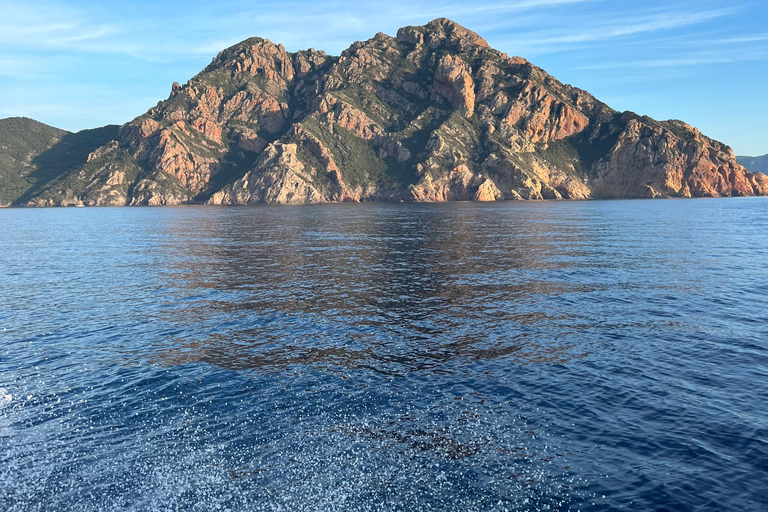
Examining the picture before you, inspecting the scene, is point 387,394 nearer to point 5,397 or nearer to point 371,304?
point 371,304

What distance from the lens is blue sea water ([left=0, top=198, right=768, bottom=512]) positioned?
12.9 meters

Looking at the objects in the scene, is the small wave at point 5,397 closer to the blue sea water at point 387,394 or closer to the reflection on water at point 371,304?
the blue sea water at point 387,394

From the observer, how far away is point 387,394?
62.7 feet

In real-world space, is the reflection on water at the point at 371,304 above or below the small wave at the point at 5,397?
above

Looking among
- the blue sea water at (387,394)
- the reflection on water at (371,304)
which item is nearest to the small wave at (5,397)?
the blue sea water at (387,394)

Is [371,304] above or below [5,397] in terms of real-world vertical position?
above

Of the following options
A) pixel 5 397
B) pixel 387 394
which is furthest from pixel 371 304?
pixel 5 397

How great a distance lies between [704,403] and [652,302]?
60.5 ft

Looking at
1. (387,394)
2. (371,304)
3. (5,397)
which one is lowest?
(5,397)

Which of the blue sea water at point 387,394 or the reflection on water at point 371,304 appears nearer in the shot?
the blue sea water at point 387,394

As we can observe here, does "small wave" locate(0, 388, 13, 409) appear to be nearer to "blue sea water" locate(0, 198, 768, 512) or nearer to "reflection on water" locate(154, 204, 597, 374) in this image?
"blue sea water" locate(0, 198, 768, 512)

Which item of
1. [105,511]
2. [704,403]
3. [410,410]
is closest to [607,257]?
[704,403]

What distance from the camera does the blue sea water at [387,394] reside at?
12945 mm

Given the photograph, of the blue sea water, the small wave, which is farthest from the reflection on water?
the small wave
